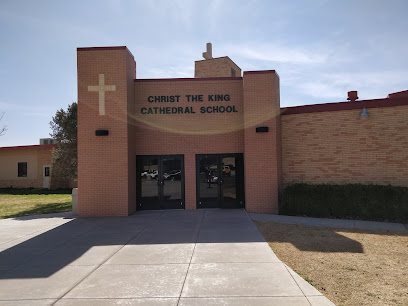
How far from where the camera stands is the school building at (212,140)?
12.2 meters

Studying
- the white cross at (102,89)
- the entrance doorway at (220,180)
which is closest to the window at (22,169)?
the white cross at (102,89)

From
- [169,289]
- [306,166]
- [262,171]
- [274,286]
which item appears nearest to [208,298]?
[169,289]

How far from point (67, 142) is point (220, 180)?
11.7 metres

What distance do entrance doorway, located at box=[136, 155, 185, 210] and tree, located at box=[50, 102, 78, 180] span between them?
23.9 ft

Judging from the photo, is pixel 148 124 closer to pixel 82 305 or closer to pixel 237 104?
pixel 237 104

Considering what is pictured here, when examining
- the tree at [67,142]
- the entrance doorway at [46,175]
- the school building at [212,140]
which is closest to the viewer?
the school building at [212,140]

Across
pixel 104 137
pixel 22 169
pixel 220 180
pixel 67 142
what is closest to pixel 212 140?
pixel 220 180

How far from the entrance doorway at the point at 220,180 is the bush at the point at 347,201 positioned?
2030 mm

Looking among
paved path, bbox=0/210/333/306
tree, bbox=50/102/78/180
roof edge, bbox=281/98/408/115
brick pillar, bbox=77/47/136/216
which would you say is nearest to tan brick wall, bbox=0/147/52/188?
tree, bbox=50/102/78/180

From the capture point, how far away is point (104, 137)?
40.6 feet

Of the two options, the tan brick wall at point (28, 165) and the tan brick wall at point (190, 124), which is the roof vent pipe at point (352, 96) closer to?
the tan brick wall at point (190, 124)

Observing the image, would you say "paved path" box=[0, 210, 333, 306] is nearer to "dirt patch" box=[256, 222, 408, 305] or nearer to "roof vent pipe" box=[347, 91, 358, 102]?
"dirt patch" box=[256, 222, 408, 305]

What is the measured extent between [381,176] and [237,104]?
21.4ft

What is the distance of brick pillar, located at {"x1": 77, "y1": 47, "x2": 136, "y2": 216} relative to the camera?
1228 centimetres
